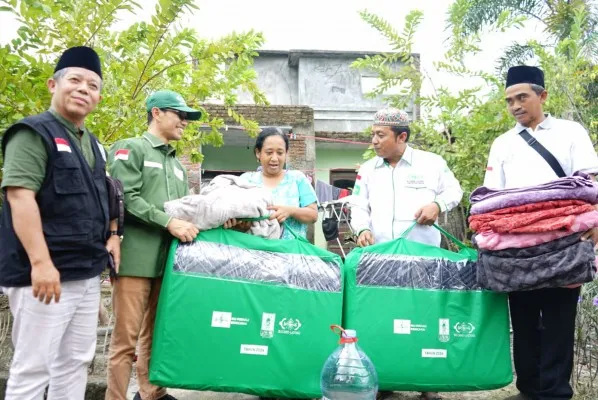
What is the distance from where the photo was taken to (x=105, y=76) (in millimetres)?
3908

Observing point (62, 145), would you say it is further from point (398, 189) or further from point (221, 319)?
point (398, 189)

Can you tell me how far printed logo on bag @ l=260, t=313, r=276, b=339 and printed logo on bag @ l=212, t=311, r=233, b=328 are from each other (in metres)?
0.18

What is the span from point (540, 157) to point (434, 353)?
4.02 ft

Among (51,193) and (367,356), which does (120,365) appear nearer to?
(51,193)

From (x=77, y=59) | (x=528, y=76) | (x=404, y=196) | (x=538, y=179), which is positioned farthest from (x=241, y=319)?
(x=528, y=76)

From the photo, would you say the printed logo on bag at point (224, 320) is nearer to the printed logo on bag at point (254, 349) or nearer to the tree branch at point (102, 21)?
the printed logo on bag at point (254, 349)

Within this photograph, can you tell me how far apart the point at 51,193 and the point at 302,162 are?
978 cm

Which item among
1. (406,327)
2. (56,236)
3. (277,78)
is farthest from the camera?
(277,78)

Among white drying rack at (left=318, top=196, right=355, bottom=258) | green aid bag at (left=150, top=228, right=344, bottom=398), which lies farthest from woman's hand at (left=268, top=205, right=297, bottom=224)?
white drying rack at (left=318, top=196, right=355, bottom=258)

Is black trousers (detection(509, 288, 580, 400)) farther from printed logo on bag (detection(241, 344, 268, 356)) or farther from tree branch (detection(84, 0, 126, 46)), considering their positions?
tree branch (detection(84, 0, 126, 46))

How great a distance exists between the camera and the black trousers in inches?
106

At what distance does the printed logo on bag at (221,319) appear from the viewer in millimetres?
2646

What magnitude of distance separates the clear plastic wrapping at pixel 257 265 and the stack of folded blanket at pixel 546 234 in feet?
2.94

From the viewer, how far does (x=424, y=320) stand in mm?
2824
